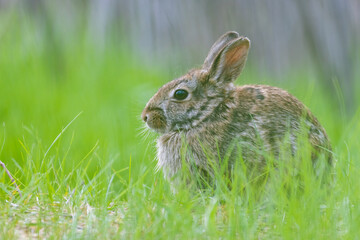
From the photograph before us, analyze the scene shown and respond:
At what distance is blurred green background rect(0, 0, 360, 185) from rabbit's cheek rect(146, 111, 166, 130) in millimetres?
1503

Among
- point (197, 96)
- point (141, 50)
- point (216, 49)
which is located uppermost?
point (216, 49)

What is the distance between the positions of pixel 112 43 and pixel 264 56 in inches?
82.1

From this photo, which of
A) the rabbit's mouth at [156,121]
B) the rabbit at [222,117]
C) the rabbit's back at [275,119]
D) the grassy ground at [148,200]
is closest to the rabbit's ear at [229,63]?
the rabbit at [222,117]

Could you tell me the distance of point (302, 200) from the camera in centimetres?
356

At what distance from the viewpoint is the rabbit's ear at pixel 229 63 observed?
4.98 m

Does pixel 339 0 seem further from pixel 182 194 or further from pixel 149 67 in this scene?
pixel 182 194

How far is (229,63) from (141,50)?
2.91 m

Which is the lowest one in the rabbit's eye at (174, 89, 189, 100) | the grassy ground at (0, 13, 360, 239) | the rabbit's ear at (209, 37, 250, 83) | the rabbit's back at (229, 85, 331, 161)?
the grassy ground at (0, 13, 360, 239)

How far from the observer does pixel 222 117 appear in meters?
4.86

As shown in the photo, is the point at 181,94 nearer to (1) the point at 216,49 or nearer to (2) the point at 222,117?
(2) the point at 222,117

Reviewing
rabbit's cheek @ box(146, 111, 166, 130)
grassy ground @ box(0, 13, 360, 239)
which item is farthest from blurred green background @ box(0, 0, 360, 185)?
rabbit's cheek @ box(146, 111, 166, 130)

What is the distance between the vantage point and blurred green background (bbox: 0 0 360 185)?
7160 mm

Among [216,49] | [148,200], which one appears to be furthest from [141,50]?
[148,200]

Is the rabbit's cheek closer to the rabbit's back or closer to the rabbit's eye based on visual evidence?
the rabbit's eye
